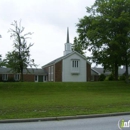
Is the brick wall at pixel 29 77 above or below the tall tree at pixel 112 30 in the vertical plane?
below

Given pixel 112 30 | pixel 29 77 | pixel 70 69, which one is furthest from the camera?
pixel 29 77

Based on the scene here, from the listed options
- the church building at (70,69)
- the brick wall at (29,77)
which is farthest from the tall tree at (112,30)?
the brick wall at (29,77)

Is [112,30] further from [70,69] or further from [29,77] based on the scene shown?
[29,77]

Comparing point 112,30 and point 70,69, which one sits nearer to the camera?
point 112,30

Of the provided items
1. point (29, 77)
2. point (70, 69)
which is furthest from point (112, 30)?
point (29, 77)

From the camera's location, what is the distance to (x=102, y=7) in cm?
3606

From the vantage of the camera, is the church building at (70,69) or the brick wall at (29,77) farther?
the brick wall at (29,77)

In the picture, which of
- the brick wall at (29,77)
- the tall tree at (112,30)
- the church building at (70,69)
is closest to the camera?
the tall tree at (112,30)

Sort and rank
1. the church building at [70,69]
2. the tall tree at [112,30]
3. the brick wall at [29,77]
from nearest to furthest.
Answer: the tall tree at [112,30]
the church building at [70,69]
the brick wall at [29,77]

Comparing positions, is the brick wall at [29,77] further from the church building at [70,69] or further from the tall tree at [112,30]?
the tall tree at [112,30]

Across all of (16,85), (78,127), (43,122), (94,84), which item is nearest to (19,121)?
(43,122)

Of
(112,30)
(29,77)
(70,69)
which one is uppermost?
(112,30)

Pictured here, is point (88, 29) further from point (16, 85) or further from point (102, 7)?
point (16, 85)

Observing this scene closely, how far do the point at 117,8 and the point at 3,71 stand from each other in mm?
30935
